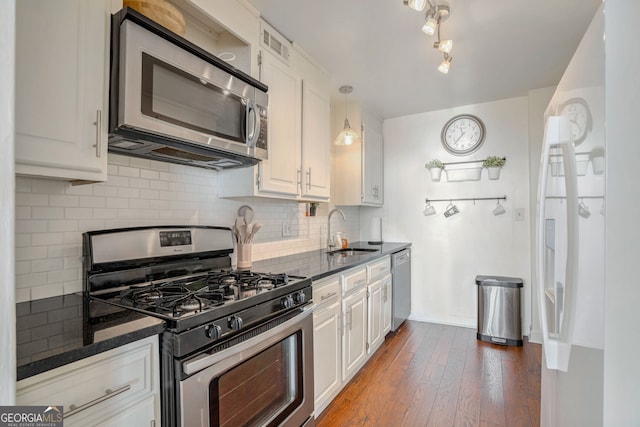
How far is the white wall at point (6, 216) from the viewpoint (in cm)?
56

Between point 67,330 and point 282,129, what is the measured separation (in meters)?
1.58

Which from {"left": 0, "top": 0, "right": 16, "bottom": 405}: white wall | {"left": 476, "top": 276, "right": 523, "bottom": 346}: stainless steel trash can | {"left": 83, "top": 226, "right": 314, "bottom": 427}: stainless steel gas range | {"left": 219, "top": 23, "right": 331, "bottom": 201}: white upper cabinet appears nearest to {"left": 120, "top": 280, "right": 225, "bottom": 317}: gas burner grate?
{"left": 83, "top": 226, "right": 314, "bottom": 427}: stainless steel gas range

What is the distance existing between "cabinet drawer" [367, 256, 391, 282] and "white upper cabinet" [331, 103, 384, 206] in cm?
72

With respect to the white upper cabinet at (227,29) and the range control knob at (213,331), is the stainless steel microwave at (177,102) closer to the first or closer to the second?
the white upper cabinet at (227,29)

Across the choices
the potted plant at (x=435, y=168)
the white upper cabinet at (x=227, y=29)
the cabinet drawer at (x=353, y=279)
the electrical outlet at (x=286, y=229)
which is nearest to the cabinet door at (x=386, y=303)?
the cabinet drawer at (x=353, y=279)

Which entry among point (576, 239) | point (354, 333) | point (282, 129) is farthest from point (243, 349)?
point (282, 129)

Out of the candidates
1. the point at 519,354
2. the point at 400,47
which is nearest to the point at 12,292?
the point at 400,47

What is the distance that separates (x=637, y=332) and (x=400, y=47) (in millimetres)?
2168

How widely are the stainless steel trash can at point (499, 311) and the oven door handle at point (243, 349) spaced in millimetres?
Answer: 2327

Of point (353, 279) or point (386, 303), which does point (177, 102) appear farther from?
point (386, 303)

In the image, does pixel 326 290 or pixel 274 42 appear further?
pixel 274 42

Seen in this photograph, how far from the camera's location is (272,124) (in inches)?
81.0

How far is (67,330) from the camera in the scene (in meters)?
0.95

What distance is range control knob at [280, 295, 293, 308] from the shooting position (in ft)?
4.85
